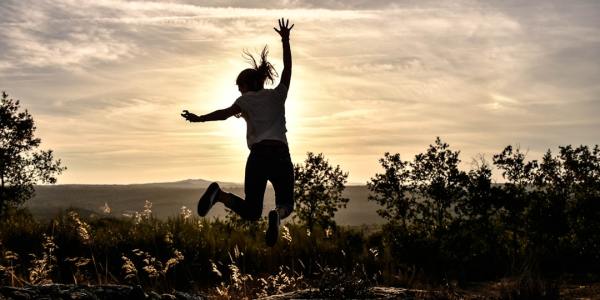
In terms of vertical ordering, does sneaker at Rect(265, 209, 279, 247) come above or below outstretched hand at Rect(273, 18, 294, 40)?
below

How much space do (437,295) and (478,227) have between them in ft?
21.1

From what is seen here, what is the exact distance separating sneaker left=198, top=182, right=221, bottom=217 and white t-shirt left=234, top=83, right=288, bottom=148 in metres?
0.78

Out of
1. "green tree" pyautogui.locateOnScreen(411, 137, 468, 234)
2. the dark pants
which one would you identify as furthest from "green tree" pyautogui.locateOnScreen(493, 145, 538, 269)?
the dark pants

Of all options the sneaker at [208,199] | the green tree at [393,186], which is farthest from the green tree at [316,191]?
the sneaker at [208,199]

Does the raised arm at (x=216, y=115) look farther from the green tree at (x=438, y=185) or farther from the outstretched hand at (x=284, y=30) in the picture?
the green tree at (x=438, y=185)

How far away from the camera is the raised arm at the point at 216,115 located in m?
6.08

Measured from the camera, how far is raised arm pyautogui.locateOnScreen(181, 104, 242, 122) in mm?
6082

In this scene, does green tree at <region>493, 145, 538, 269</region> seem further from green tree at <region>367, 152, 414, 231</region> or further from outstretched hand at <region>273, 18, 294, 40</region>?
outstretched hand at <region>273, 18, 294, 40</region>

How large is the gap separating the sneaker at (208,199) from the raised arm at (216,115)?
737 mm

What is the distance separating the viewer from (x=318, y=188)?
14.7 m

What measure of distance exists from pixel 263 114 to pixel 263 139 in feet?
0.84

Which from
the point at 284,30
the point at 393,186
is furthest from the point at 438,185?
the point at 284,30

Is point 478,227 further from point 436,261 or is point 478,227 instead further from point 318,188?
point 318,188

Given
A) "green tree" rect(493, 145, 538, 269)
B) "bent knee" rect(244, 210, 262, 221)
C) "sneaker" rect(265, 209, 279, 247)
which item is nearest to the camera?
"sneaker" rect(265, 209, 279, 247)
